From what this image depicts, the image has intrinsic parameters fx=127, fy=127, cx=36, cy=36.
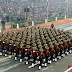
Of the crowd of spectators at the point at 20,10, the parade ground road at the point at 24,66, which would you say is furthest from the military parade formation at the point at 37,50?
the crowd of spectators at the point at 20,10

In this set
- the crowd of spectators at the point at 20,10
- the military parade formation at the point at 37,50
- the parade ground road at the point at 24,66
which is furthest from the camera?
the crowd of spectators at the point at 20,10

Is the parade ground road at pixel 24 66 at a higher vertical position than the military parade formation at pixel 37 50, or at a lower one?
lower

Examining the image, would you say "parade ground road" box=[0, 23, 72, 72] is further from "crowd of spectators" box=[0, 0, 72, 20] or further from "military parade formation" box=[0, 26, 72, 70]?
"crowd of spectators" box=[0, 0, 72, 20]

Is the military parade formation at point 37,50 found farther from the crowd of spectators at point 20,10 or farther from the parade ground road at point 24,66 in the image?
the crowd of spectators at point 20,10

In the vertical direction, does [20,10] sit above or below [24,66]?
above

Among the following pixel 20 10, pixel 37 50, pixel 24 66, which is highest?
pixel 20 10

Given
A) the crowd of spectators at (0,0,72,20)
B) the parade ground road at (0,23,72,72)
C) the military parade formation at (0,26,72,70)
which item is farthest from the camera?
the crowd of spectators at (0,0,72,20)

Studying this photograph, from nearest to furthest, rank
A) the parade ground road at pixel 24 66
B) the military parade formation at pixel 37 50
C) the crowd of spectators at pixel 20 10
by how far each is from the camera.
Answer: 1. the parade ground road at pixel 24 66
2. the military parade formation at pixel 37 50
3. the crowd of spectators at pixel 20 10

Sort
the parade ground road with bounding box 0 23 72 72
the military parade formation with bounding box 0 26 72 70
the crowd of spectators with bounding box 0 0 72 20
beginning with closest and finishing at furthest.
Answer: the parade ground road with bounding box 0 23 72 72, the military parade formation with bounding box 0 26 72 70, the crowd of spectators with bounding box 0 0 72 20

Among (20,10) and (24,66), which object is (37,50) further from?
(20,10)

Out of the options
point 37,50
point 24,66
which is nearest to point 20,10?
point 37,50

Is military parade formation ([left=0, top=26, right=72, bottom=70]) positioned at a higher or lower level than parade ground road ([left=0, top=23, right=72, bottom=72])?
higher

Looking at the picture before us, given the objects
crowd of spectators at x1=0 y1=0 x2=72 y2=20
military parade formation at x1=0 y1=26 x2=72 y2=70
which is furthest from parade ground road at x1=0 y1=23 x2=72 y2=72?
crowd of spectators at x1=0 y1=0 x2=72 y2=20

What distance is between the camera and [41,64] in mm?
8305
